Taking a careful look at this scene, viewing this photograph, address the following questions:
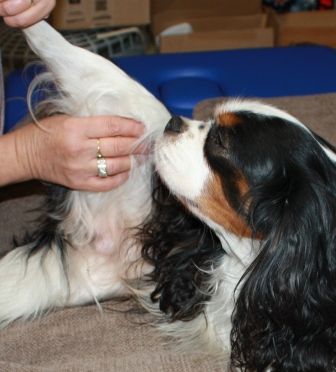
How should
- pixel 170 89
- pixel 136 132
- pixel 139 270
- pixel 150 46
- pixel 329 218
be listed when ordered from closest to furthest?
pixel 329 218, pixel 136 132, pixel 139 270, pixel 170 89, pixel 150 46

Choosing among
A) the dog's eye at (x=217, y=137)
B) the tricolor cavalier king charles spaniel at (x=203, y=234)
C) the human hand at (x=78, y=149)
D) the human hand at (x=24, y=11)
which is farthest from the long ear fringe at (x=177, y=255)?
the human hand at (x=24, y=11)

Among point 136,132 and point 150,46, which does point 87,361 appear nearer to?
point 136,132

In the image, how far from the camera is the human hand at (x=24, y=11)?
1117 mm

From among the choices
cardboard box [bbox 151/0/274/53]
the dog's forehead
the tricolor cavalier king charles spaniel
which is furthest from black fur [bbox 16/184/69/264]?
cardboard box [bbox 151/0/274/53]

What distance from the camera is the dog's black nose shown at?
1.14m

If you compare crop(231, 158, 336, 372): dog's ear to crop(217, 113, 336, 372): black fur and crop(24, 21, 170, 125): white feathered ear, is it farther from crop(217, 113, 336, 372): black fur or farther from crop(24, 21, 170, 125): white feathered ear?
crop(24, 21, 170, 125): white feathered ear

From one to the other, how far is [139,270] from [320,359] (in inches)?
18.4

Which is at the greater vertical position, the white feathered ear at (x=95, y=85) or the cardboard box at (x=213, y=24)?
the white feathered ear at (x=95, y=85)

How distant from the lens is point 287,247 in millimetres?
989

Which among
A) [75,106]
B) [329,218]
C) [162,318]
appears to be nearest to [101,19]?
[75,106]

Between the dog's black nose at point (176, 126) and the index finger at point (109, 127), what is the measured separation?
9cm

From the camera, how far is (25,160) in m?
1.28

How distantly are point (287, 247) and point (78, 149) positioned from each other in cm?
45

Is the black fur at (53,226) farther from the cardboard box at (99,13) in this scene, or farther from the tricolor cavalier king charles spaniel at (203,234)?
the cardboard box at (99,13)
